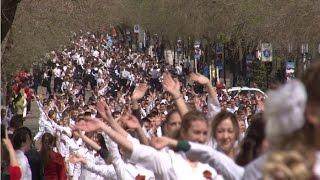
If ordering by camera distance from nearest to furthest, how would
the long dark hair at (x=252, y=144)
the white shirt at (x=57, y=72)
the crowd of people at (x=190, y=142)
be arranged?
the crowd of people at (x=190, y=142) → the long dark hair at (x=252, y=144) → the white shirt at (x=57, y=72)

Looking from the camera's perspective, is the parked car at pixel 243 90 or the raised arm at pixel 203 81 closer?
the raised arm at pixel 203 81

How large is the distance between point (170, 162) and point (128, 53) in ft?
249

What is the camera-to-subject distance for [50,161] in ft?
46.0

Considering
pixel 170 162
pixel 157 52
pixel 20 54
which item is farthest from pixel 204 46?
pixel 170 162

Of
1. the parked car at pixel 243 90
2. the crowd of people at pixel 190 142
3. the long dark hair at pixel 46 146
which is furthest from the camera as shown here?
the parked car at pixel 243 90

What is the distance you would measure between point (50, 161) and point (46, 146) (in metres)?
0.34

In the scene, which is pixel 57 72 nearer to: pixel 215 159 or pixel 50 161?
pixel 50 161

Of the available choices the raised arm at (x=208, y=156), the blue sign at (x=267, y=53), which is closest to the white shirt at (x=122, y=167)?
the raised arm at (x=208, y=156)

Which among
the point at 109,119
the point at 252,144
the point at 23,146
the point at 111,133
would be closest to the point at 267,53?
the point at 23,146

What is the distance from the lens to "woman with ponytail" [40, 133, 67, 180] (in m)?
13.7

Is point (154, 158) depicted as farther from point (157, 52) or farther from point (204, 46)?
point (157, 52)

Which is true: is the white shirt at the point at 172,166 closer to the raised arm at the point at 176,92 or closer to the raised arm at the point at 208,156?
the raised arm at the point at 176,92

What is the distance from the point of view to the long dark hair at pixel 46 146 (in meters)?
13.6

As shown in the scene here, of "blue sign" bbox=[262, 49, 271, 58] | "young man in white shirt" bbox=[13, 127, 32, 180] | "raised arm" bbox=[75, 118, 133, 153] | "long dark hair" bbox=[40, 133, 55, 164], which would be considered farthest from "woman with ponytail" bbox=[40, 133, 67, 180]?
"blue sign" bbox=[262, 49, 271, 58]
